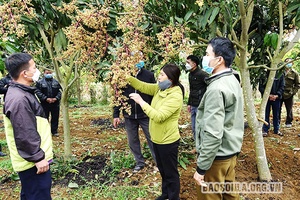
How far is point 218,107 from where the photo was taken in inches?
67.9

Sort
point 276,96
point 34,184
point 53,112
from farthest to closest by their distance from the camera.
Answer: point 53,112
point 276,96
point 34,184

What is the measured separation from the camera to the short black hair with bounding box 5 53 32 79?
1.96 meters

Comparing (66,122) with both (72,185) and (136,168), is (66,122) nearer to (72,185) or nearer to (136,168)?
(72,185)

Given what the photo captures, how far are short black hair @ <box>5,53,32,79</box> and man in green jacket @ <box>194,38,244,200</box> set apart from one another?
1363 millimetres

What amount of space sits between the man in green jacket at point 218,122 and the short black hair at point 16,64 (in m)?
1.36

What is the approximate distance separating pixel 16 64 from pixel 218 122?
1.53m

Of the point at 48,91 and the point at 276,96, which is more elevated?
the point at 48,91

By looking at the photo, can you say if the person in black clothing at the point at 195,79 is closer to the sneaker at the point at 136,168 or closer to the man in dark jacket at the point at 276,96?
the sneaker at the point at 136,168

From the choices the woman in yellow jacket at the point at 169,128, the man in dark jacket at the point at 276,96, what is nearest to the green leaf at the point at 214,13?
the woman in yellow jacket at the point at 169,128

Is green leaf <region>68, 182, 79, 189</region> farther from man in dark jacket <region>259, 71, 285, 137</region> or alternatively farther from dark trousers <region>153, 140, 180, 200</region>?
man in dark jacket <region>259, 71, 285, 137</region>

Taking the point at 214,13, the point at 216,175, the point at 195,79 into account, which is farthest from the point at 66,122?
the point at 214,13

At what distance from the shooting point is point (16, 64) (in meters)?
1.97

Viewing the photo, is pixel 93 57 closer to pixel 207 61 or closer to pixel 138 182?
pixel 207 61

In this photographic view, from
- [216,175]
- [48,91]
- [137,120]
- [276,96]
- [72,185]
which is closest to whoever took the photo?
[216,175]
